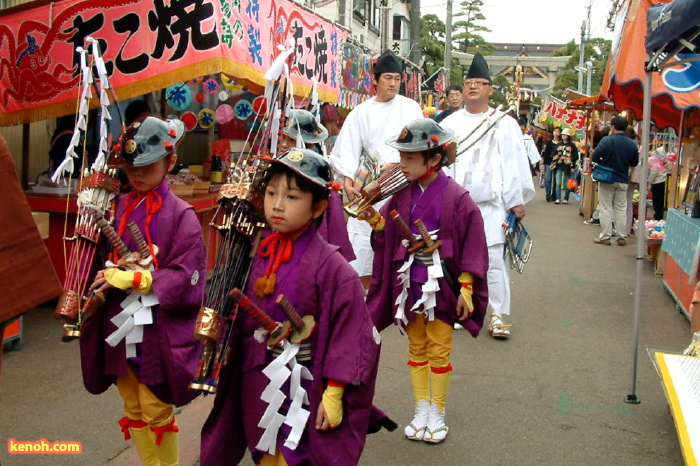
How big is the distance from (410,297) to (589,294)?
4970 mm

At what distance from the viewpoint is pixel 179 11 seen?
21.2 feet

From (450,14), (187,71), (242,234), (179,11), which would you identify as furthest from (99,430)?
(450,14)

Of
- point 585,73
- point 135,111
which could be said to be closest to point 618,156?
point 135,111

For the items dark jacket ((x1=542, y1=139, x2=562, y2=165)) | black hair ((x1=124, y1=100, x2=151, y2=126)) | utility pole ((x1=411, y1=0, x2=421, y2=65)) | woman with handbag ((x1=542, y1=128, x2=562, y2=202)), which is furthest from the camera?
dark jacket ((x1=542, y1=139, x2=562, y2=165))

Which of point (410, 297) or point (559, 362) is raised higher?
point (410, 297)

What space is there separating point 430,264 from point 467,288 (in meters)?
0.25

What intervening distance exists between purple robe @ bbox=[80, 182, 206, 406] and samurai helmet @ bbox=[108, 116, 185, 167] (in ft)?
0.64

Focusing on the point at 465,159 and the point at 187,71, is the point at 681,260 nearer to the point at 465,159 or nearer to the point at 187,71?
the point at 465,159

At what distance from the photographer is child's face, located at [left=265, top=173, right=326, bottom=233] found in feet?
9.21

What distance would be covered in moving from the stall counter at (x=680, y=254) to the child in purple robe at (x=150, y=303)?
16.7 ft

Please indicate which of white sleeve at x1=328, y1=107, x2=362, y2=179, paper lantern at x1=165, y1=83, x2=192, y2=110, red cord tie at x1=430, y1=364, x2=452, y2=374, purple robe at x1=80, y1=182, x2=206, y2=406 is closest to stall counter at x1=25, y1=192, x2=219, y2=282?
white sleeve at x1=328, y1=107, x2=362, y2=179

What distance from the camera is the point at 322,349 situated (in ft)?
9.29

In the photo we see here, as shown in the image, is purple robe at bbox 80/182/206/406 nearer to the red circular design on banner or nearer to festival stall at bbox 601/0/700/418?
festival stall at bbox 601/0/700/418

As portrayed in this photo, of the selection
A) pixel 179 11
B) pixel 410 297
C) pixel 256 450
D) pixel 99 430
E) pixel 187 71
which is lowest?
pixel 99 430
